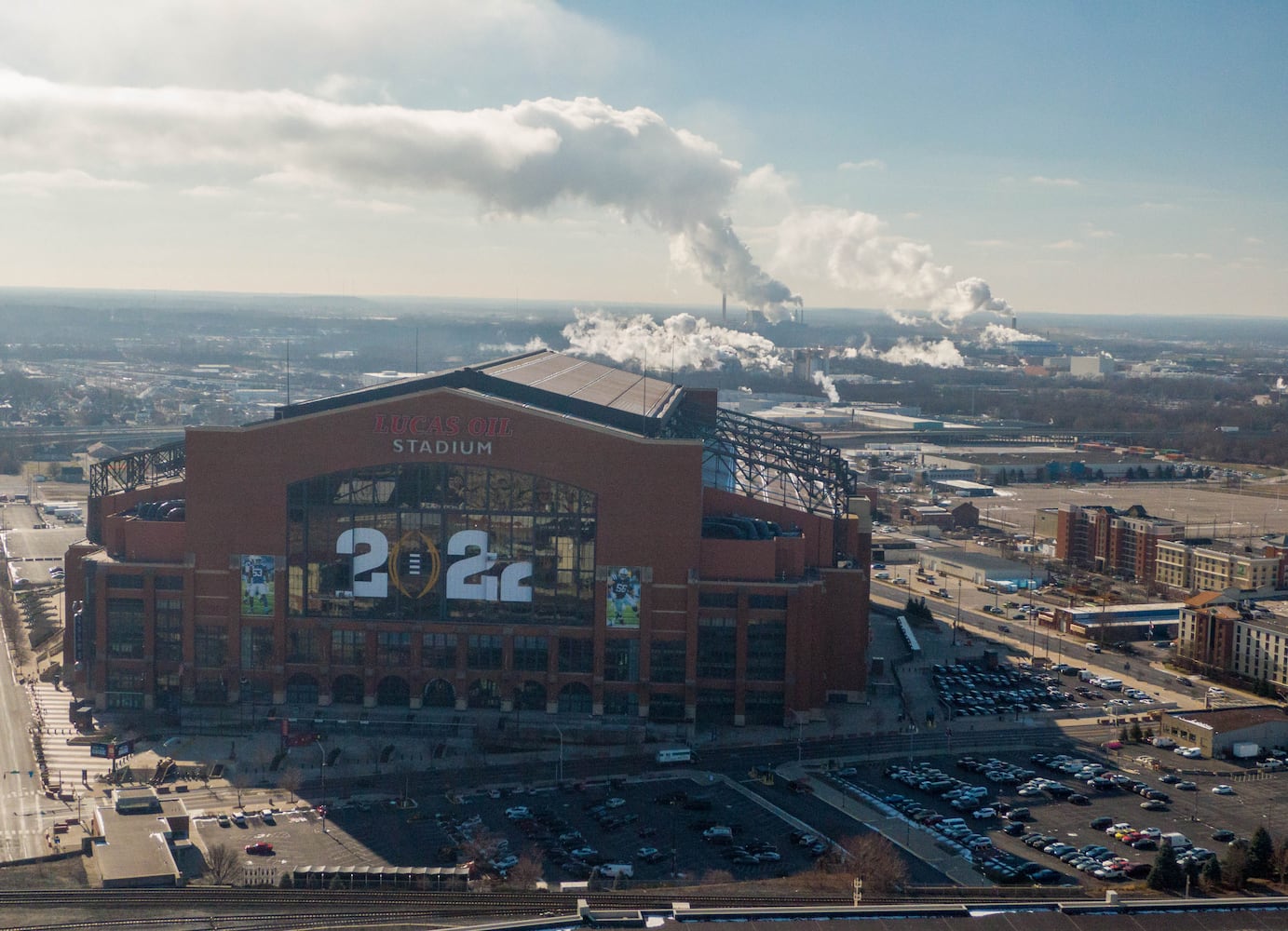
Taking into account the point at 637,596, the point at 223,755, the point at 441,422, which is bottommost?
the point at 223,755

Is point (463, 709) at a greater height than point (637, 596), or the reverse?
point (637, 596)

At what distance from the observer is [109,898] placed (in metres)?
31.5

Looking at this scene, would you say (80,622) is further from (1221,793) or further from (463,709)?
(1221,793)

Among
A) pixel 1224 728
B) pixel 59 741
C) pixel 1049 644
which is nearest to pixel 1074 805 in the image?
pixel 1224 728

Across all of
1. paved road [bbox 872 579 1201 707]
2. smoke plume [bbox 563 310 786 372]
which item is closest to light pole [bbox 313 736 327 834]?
paved road [bbox 872 579 1201 707]

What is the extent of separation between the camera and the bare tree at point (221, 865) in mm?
34469

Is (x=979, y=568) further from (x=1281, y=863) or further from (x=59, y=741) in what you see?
(x=59, y=741)

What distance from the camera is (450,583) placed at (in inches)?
1970

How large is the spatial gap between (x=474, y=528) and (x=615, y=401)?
505 inches

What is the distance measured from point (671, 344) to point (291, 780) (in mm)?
113280

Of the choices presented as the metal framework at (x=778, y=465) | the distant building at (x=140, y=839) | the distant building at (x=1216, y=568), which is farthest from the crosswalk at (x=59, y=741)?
the distant building at (x=1216, y=568)

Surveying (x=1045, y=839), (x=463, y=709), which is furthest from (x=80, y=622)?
(x=1045, y=839)

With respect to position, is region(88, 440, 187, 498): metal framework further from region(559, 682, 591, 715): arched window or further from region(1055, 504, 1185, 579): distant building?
region(1055, 504, 1185, 579): distant building

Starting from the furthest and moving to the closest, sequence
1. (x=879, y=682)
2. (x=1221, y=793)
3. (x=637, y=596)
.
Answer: (x=879, y=682) < (x=637, y=596) < (x=1221, y=793)
